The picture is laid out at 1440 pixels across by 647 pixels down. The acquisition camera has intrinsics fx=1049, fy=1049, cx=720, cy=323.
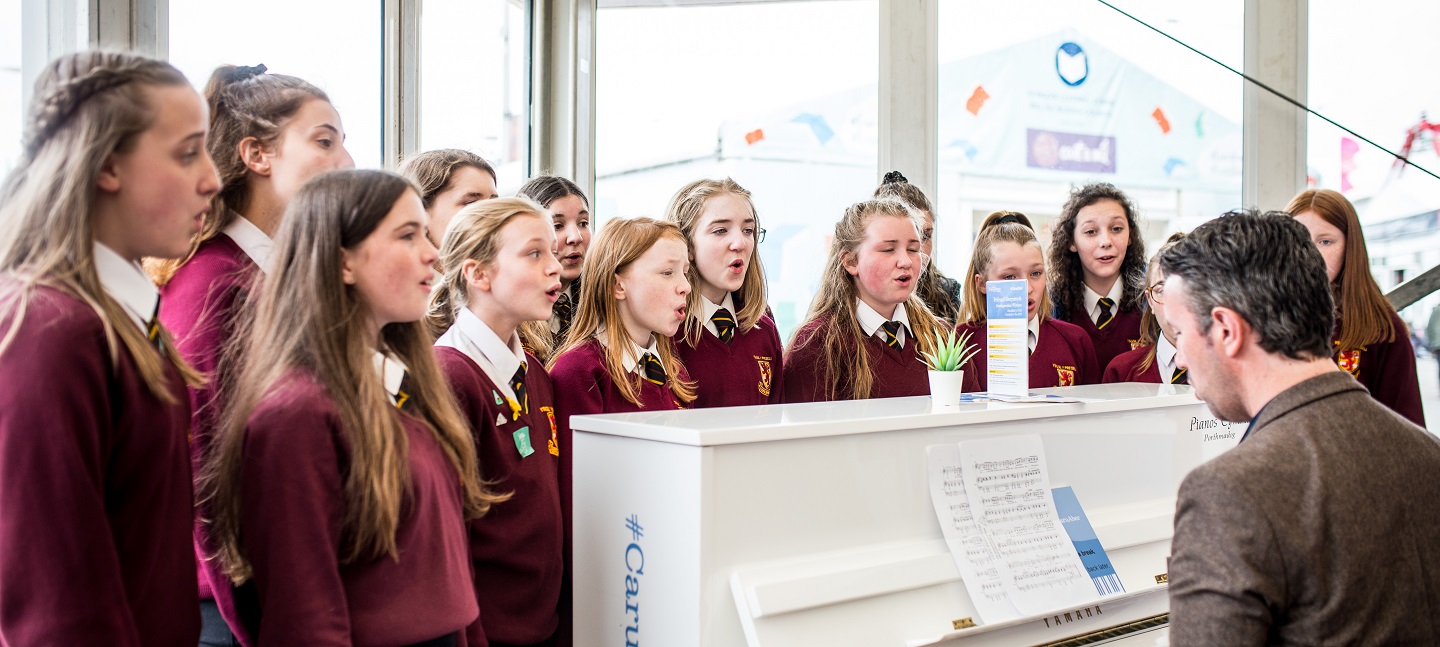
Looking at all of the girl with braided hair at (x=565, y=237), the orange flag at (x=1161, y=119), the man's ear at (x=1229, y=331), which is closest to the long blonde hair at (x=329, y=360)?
the girl with braided hair at (x=565, y=237)

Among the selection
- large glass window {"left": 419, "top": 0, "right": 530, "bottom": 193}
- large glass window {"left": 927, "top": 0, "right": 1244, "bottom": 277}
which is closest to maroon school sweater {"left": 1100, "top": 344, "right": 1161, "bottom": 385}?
large glass window {"left": 927, "top": 0, "right": 1244, "bottom": 277}

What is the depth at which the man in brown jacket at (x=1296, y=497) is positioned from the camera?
124 cm

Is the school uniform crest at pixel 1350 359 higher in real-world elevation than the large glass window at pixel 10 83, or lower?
lower

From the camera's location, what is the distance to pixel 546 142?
4.74 meters

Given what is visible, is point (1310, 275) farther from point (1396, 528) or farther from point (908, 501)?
point (908, 501)

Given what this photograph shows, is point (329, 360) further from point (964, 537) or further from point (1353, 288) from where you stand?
point (1353, 288)

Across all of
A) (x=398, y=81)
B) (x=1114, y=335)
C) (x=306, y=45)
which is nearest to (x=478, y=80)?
(x=398, y=81)

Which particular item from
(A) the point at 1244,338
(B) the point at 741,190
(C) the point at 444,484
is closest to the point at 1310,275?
(A) the point at 1244,338

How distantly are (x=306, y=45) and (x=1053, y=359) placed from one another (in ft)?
8.03

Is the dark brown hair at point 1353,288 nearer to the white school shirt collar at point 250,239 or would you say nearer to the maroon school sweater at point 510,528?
the maroon school sweater at point 510,528

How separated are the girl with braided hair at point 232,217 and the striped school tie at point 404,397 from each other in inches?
9.4

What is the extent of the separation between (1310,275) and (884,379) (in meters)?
1.47

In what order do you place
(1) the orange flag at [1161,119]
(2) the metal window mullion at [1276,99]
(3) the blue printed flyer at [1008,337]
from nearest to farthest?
(3) the blue printed flyer at [1008,337]
(2) the metal window mullion at [1276,99]
(1) the orange flag at [1161,119]

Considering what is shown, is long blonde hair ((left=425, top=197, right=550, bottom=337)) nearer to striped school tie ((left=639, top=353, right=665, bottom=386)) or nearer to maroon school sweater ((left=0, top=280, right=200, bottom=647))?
striped school tie ((left=639, top=353, right=665, bottom=386))
